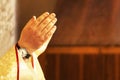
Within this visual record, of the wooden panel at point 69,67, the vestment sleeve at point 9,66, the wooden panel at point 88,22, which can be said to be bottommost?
the wooden panel at point 69,67

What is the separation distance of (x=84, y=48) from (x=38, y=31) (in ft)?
8.94

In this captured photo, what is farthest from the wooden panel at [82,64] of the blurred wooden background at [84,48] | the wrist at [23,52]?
the wrist at [23,52]

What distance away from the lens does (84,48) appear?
3682 millimetres

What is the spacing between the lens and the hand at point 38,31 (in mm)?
971

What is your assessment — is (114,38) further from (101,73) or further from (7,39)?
(7,39)

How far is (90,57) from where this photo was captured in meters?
3.64

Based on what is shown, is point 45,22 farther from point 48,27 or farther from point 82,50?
point 82,50

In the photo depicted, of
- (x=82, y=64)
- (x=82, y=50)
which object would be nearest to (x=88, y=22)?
(x=82, y=50)

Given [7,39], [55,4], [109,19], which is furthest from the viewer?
[109,19]

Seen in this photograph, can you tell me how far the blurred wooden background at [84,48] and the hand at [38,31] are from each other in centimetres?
224

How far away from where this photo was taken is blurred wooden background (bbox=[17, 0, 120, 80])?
10.9 feet

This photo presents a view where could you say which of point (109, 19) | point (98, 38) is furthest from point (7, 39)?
point (98, 38)

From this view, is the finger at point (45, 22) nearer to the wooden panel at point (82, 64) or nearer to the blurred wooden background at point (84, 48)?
the blurred wooden background at point (84, 48)

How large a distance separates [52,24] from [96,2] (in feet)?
7.08
